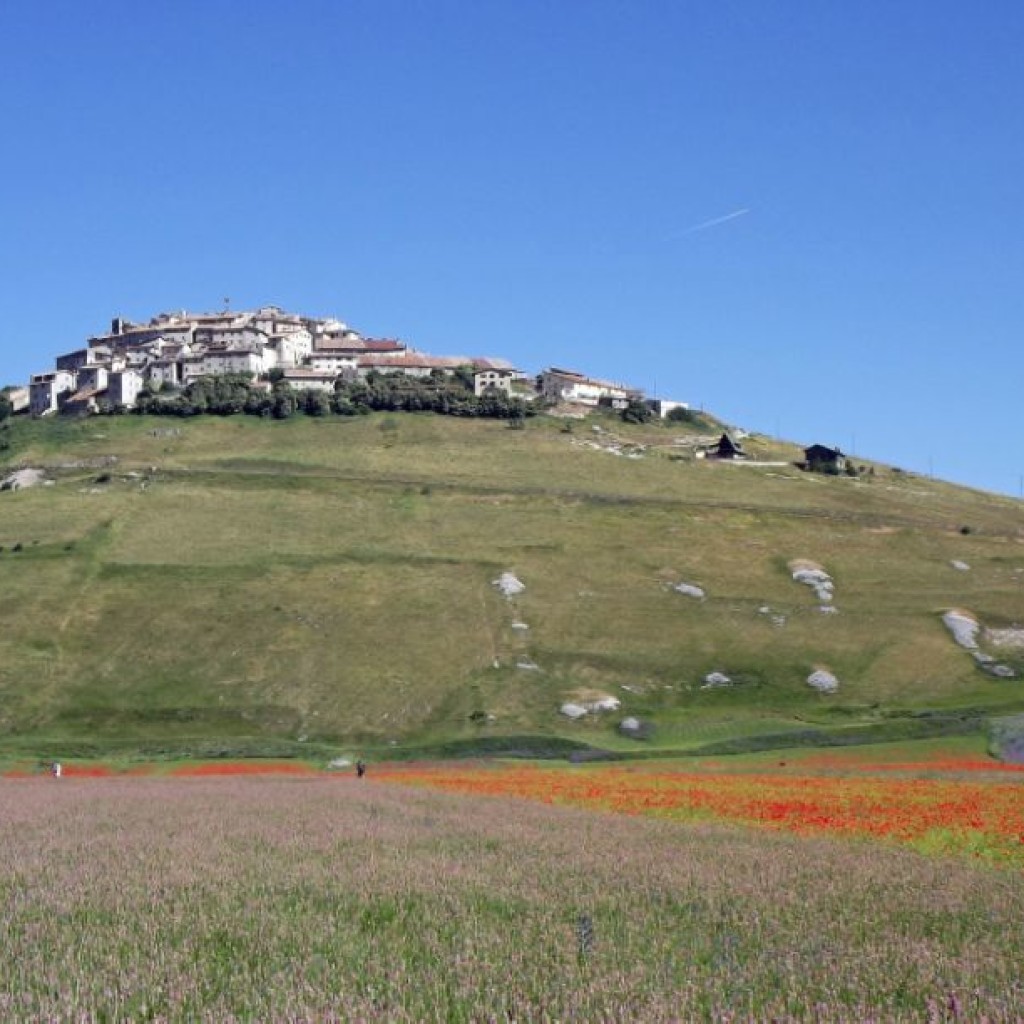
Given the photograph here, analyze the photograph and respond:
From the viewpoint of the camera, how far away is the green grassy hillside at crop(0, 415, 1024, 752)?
8725 centimetres

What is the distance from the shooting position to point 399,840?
26062 mm

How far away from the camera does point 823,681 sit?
93.2 meters

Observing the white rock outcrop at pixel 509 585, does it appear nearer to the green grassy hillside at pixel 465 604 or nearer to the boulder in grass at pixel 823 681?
the green grassy hillside at pixel 465 604

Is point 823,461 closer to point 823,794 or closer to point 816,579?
point 816,579

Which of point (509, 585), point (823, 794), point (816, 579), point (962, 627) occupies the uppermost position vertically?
point (816, 579)

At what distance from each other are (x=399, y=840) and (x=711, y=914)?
9682 mm

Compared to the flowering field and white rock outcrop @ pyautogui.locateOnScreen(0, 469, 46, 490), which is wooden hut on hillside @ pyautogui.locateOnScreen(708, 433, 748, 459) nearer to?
white rock outcrop @ pyautogui.locateOnScreen(0, 469, 46, 490)

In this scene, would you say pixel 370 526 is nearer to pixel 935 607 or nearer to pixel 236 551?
pixel 236 551

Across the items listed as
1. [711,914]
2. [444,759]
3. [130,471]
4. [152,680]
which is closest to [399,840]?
[711,914]

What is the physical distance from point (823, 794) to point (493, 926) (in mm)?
29914

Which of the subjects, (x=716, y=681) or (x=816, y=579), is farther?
(x=816, y=579)

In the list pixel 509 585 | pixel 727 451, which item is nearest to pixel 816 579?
pixel 509 585

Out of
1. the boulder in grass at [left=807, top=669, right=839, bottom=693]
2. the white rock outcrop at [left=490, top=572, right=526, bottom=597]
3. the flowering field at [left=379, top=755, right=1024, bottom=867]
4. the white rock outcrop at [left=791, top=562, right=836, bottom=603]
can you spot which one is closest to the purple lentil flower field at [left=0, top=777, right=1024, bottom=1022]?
Answer: the flowering field at [left=379, top=755, right=1024, bottom=867]

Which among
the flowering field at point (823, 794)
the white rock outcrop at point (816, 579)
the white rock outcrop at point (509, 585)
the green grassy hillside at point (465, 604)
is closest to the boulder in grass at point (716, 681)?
the green grassy hillside at point (465, 604)
